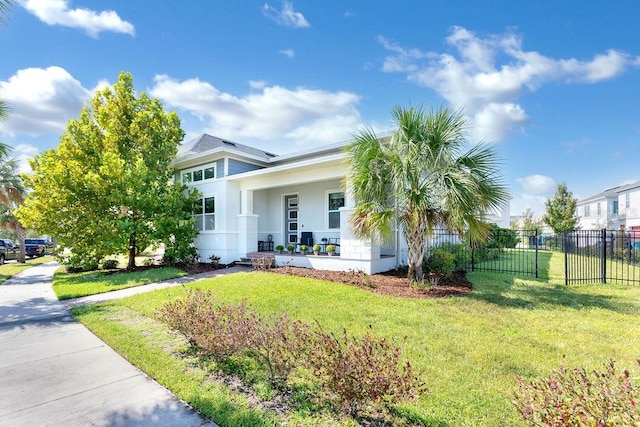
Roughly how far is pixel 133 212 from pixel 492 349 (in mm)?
14453

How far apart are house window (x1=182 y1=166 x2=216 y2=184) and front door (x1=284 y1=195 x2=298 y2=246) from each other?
386 centimetres

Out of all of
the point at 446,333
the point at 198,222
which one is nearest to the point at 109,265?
the point at 198,222

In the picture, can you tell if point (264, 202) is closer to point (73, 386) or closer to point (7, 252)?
point (73, 386)

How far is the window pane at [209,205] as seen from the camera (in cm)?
1570

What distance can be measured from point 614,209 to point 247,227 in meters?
45.5

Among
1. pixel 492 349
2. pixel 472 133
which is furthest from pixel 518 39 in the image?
pixel 492 349

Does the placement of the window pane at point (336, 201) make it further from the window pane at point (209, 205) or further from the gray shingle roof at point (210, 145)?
the window pane at point (209, 205)

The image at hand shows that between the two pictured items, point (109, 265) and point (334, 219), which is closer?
point (334, 219)

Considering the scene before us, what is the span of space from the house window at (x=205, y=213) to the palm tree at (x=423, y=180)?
28.6 ft

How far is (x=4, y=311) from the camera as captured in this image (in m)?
8.12

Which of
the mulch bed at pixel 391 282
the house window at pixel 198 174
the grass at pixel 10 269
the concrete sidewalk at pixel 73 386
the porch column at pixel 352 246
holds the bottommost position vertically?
the grass at pixel 10 269

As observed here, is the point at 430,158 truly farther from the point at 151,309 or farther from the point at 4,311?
the point at 4,311

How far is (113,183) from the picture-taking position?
42.1 ft

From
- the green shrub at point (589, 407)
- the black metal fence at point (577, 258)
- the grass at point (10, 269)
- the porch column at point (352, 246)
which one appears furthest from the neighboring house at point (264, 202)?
the green shrub at point (589, 407)
